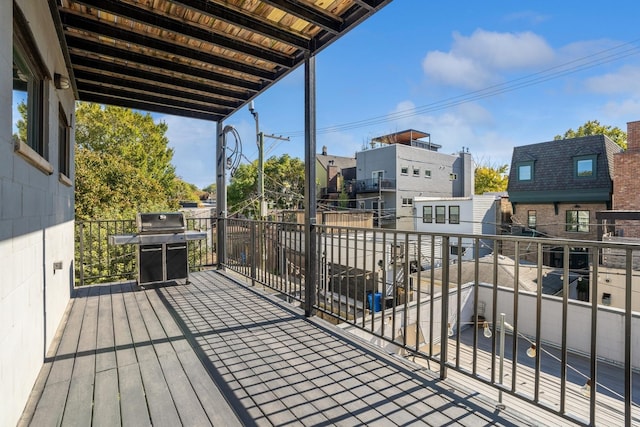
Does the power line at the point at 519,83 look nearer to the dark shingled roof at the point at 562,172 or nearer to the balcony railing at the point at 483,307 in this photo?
the dark shingled roof at the point at 562,172

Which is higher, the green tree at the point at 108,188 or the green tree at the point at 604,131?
the green tree at the point at 604,131

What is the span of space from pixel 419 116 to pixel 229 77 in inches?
1176

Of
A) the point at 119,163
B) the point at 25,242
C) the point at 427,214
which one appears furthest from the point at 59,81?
the point at 427,214

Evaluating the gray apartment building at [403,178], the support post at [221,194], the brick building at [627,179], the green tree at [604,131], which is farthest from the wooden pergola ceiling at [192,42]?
the green tree at [604,131]

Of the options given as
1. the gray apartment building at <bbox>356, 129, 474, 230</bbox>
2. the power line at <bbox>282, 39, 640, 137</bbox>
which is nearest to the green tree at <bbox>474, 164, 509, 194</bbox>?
the gray apartment building at <bbox>356, 129, 474, 230</bbox>

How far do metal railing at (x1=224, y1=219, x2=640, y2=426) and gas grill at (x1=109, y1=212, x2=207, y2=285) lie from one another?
81cm

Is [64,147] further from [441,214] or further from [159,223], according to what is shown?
[441,214]

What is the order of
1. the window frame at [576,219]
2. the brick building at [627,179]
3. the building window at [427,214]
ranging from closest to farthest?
the brick building at [627,179] < the window frame at [576,219] < the building window at [427,214]

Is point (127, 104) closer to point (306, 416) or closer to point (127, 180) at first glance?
point (306, 416)

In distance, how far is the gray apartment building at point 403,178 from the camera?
20.7 m

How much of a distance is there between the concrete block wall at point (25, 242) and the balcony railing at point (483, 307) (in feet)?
6.28

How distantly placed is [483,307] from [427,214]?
36.2 feet

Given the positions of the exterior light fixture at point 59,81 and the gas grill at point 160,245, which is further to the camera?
the gas grill at point 160,245

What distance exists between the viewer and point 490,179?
88.6 ft
